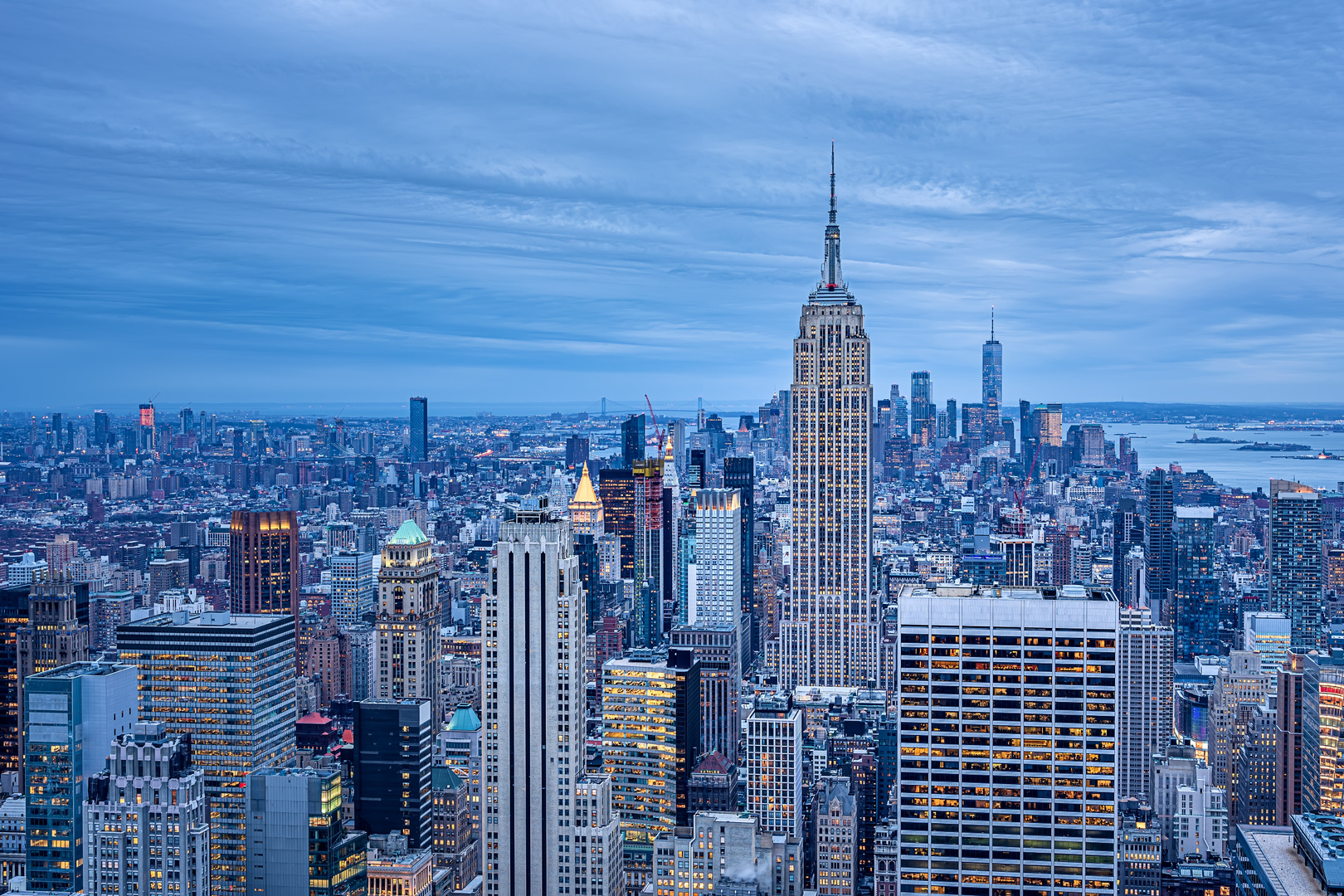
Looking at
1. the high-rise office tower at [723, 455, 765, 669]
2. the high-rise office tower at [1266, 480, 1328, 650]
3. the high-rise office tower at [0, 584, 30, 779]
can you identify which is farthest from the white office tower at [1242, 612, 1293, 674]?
the high-rise office tower at [0, 584, 30, 779]

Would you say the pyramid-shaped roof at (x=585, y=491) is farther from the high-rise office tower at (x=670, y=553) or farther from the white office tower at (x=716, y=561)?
the white office tower at (x=716, y=561)

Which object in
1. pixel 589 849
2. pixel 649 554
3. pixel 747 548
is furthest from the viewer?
pixel 649 554

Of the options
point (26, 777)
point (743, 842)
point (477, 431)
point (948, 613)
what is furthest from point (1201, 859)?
point (477, 431)

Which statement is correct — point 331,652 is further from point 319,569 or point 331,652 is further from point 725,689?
point 725,689

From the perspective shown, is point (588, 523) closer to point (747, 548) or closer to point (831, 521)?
point (747, 548)

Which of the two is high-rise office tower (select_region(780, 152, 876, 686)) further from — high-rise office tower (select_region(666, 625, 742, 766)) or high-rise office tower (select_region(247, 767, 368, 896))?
high-rise office tower (select_region(247, 767, 368, 896))

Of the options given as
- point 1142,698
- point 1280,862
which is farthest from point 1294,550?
point 1280,862

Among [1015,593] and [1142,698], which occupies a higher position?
[1015,593]
